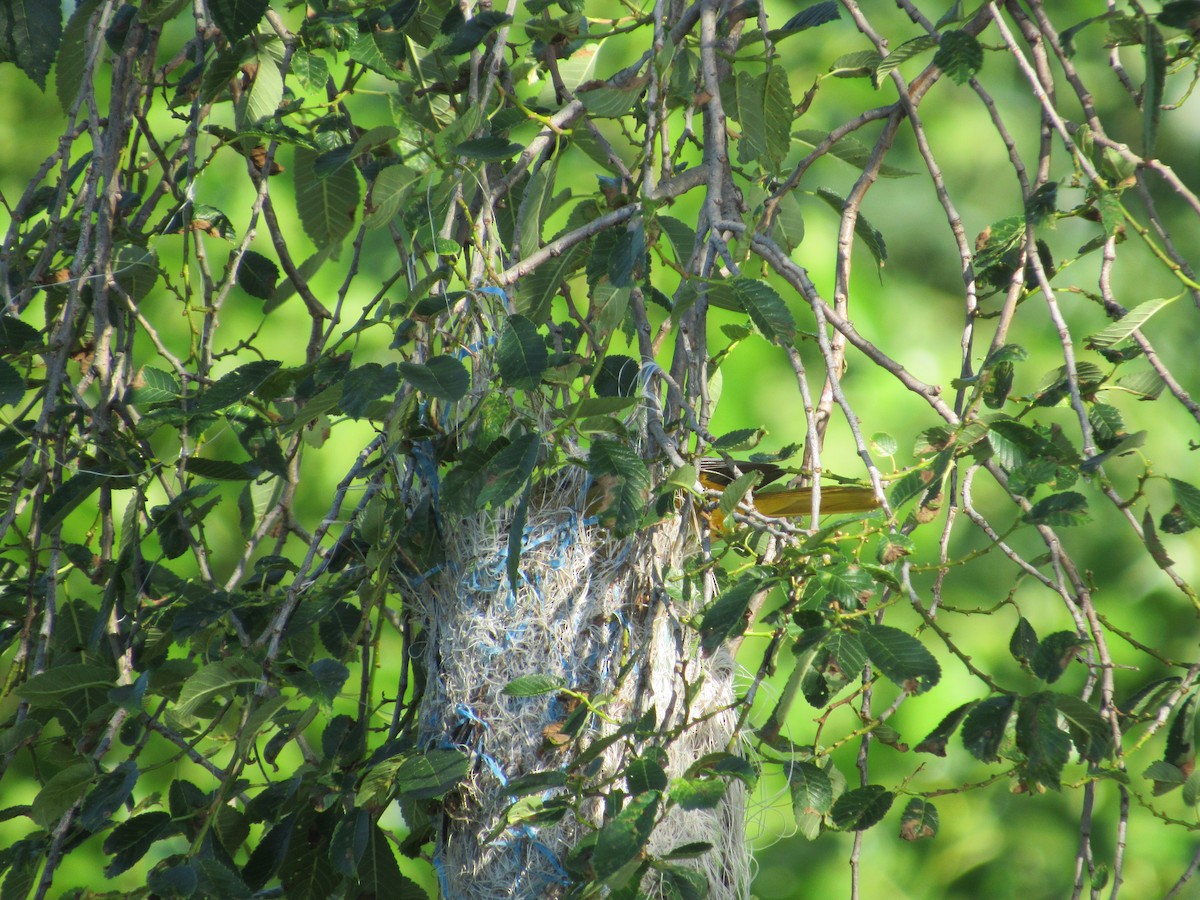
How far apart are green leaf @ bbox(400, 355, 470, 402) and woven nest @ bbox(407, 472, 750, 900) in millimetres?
286

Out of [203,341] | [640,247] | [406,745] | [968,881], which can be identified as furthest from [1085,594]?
[203,341]

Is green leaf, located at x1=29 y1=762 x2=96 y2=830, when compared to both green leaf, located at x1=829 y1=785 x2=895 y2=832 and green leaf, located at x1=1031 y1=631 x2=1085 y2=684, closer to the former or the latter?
green leaf, located at x1=829 y1=785 x2=895 y2=832

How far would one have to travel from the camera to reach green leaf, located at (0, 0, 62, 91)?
4.88 feet

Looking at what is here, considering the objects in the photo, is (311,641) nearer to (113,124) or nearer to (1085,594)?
(113,124)

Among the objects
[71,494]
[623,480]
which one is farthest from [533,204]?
[71,494]

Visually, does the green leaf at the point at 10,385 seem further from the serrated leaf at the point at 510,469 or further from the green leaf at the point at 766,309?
the green leaf at the point at 766,309

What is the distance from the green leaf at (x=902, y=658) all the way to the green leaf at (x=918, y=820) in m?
A: 0.25

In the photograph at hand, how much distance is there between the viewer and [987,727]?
3.29 feet

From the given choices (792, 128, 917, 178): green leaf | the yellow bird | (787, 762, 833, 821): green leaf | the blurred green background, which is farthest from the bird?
(787, 762, 833, 821): green leaf

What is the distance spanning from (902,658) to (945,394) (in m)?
1.45

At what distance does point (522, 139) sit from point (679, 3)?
2.81 ft

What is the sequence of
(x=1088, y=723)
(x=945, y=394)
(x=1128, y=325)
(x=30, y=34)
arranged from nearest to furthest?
(x=1088, y=723), (x=1128, y=325), (x=30, y=34), (x=945, y=394)

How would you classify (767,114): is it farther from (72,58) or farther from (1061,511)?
(72,58)

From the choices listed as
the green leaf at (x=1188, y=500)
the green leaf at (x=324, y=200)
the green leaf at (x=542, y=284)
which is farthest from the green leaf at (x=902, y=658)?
the green leaf at (x=324, y=200)
